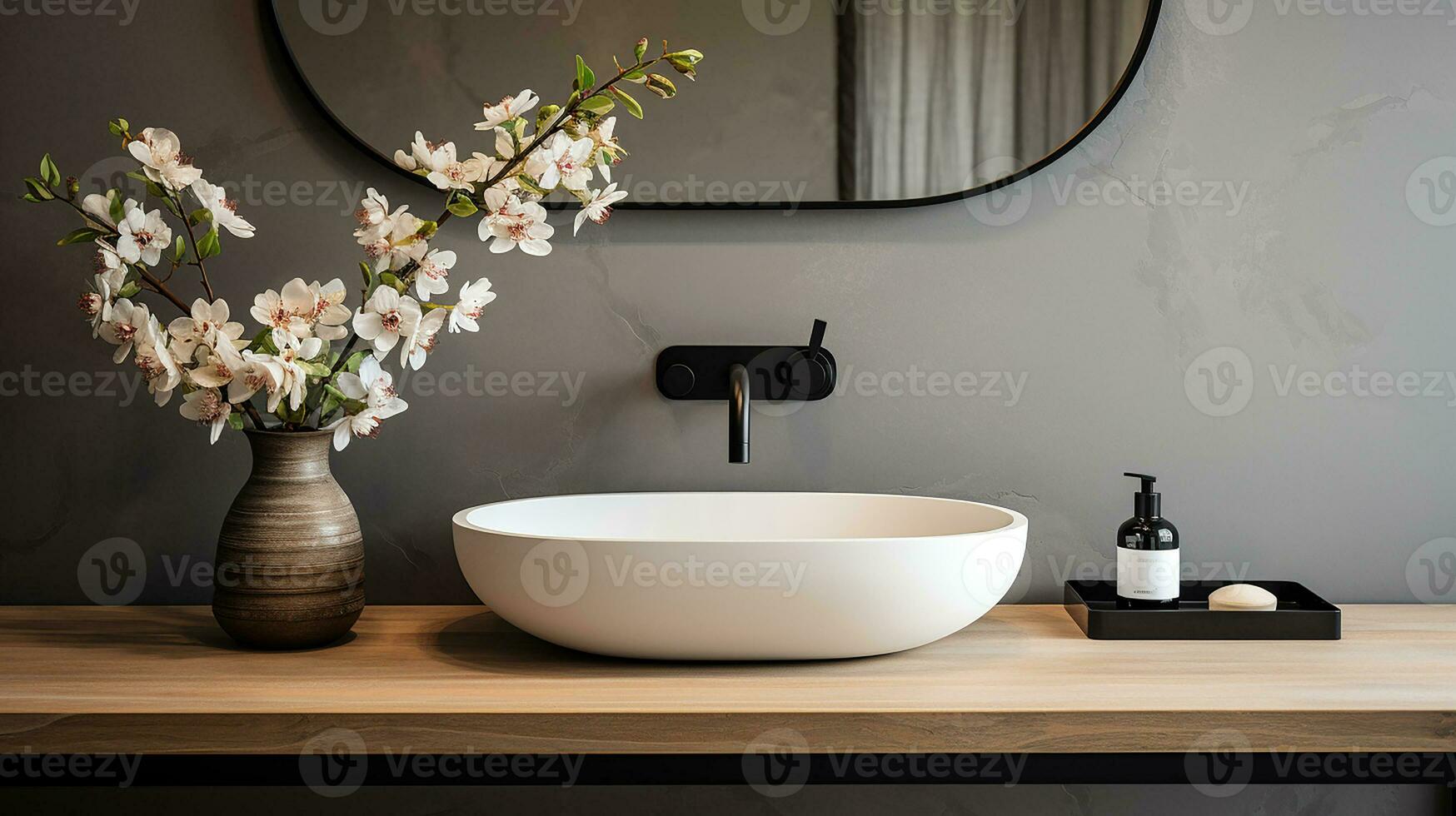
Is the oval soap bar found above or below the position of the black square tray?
above

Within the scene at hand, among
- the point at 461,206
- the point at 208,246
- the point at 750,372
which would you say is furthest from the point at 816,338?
the point at 208,246

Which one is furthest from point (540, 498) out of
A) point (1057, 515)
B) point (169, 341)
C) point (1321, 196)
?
point (1321, 196)

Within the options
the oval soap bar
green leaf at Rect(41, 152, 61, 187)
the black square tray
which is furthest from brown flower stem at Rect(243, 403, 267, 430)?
the oval soap bar

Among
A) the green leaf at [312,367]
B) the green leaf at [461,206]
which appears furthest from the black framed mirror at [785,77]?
the green leaf at [312,367]

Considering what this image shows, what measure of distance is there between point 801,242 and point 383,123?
1.85ft

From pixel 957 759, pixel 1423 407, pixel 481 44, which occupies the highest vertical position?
pixel 481 44

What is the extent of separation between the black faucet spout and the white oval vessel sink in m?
0.22

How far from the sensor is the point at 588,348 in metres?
1.27

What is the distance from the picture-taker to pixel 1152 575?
1071 millimetres

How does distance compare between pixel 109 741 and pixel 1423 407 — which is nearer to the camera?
pixel 109 741

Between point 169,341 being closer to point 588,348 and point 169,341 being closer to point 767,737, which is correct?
point 588,348

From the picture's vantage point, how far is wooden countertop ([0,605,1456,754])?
0.80 meters

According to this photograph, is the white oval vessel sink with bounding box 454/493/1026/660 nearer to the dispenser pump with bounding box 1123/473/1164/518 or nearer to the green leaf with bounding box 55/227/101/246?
the dispenser pump with bounding box 1123/473/1164/518

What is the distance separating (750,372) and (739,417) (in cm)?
14
